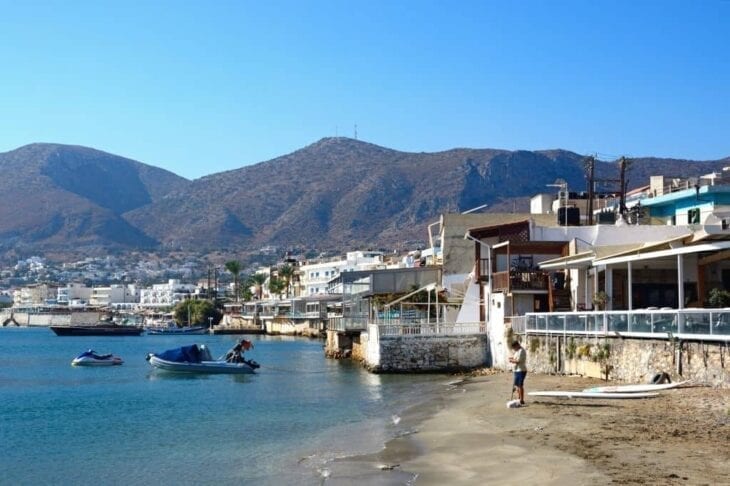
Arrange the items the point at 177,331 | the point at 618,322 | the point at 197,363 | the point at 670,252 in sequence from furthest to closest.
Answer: the point at 177,331 < the point at 197,363 < the point at 618,322 < the point at 670,252

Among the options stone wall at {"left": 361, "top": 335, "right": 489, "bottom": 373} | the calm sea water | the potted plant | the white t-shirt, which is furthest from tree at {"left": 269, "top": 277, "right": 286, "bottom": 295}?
the white t-shirt

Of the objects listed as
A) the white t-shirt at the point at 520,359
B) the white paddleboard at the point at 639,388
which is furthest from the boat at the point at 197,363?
the white paddleboard at the point at 639,388

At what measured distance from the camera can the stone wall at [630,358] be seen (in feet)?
73.7

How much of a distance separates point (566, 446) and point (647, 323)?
9852 millimetres

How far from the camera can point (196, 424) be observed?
30.0 meters

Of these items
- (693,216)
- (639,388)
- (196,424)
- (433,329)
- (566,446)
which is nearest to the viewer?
(566,446)

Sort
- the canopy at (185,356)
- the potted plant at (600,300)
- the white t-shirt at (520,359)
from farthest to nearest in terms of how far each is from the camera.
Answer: the canopy at (185,356), the potted plant at (600,300), the white t-shirt at (520,359)

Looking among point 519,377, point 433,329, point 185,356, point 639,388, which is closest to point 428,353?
point 433,329

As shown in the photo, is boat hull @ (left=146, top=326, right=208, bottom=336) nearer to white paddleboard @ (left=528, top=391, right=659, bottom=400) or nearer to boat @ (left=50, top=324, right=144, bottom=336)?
boat @ (left=50, top=324, right=144, bottom=336)

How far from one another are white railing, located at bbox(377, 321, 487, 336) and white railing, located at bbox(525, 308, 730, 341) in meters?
7.46

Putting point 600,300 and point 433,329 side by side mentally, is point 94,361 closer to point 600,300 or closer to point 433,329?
point 433,329

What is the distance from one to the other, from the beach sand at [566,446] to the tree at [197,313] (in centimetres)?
15454

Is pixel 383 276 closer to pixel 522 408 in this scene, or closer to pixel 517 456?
pixel 522 408

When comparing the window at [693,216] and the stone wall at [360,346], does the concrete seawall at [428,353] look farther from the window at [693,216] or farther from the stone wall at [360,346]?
the window at [693,216]
